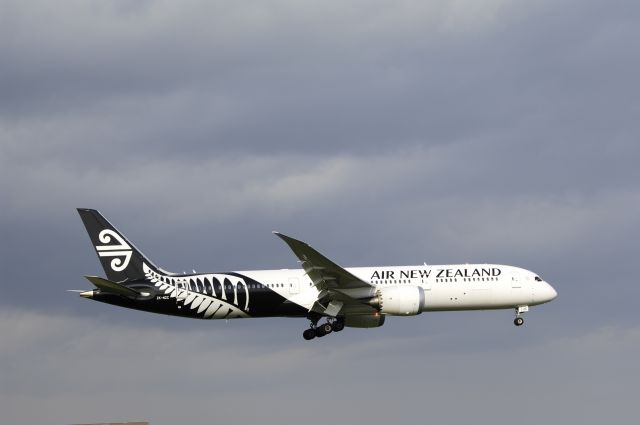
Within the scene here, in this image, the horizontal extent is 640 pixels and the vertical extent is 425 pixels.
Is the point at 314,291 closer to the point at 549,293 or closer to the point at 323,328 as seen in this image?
the point at 323,328

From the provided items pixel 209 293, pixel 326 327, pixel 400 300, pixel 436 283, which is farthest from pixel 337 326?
pixel 209 293

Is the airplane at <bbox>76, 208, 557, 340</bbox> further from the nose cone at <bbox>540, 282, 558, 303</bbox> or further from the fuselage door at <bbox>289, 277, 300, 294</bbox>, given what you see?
the nose cone at <bbox>540, 282, 558, 303</bbox>

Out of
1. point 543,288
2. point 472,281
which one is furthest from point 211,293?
point 543,288

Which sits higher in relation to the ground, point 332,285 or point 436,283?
point 436,283

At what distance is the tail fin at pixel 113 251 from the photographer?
76125 millimetres

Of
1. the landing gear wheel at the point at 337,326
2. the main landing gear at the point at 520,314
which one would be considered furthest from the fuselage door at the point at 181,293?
the main landing gear at the point at 520,314

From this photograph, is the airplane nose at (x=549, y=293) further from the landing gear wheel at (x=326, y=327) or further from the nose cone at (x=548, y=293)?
the landing gear wheel at (x=326, y=327)

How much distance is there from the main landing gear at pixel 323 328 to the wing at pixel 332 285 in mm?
732

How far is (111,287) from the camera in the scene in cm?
7112

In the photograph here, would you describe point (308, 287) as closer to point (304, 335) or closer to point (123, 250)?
point (304, 335)

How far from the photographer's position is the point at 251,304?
242 ft

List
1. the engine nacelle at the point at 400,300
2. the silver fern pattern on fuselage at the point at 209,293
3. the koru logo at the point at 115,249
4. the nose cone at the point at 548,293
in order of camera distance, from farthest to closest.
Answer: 1. the nose cone at the point at 548,293
2. the koru logo at the point at 115,249
3. the silver fern pattern on fuselage at the point at 209,293
4. the engine nacelle at the point at 400,300

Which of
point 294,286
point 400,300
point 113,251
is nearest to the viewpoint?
point 400,300

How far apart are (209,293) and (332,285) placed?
8.90 m
